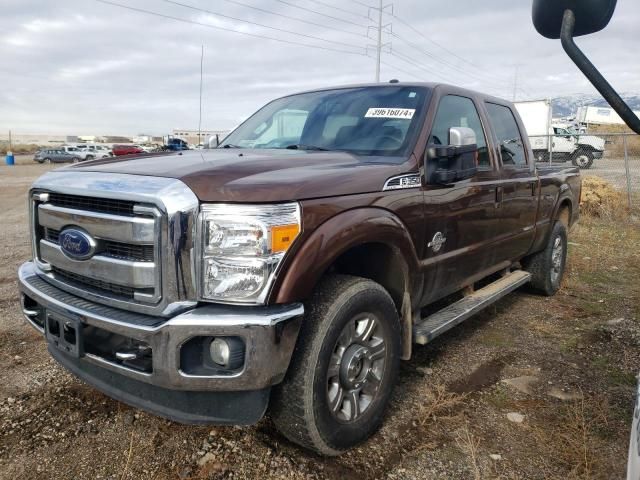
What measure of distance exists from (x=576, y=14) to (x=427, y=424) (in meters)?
2.20

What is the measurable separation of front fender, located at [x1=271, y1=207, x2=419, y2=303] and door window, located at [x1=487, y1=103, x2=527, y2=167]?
1.95 meters

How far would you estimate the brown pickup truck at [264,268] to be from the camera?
205cm

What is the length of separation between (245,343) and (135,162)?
1194mm

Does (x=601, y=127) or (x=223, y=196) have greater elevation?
(x=601, y=127)

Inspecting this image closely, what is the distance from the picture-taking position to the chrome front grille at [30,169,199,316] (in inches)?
80.5

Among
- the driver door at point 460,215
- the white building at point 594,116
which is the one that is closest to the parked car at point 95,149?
the white building at point 594,116

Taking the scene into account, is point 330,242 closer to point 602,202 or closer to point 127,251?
point 127,251

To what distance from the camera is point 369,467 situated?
8.13 feet

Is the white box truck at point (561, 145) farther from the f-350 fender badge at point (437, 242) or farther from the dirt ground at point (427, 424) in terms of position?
the f-350 fender badge at point (437, 242)

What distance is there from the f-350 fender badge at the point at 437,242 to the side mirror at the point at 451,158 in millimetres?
327

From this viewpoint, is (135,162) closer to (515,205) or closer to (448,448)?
(448,448)

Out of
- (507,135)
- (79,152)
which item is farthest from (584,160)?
(79,152)

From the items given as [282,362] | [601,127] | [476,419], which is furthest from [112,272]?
[601,127]

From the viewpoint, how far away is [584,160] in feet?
77.1
